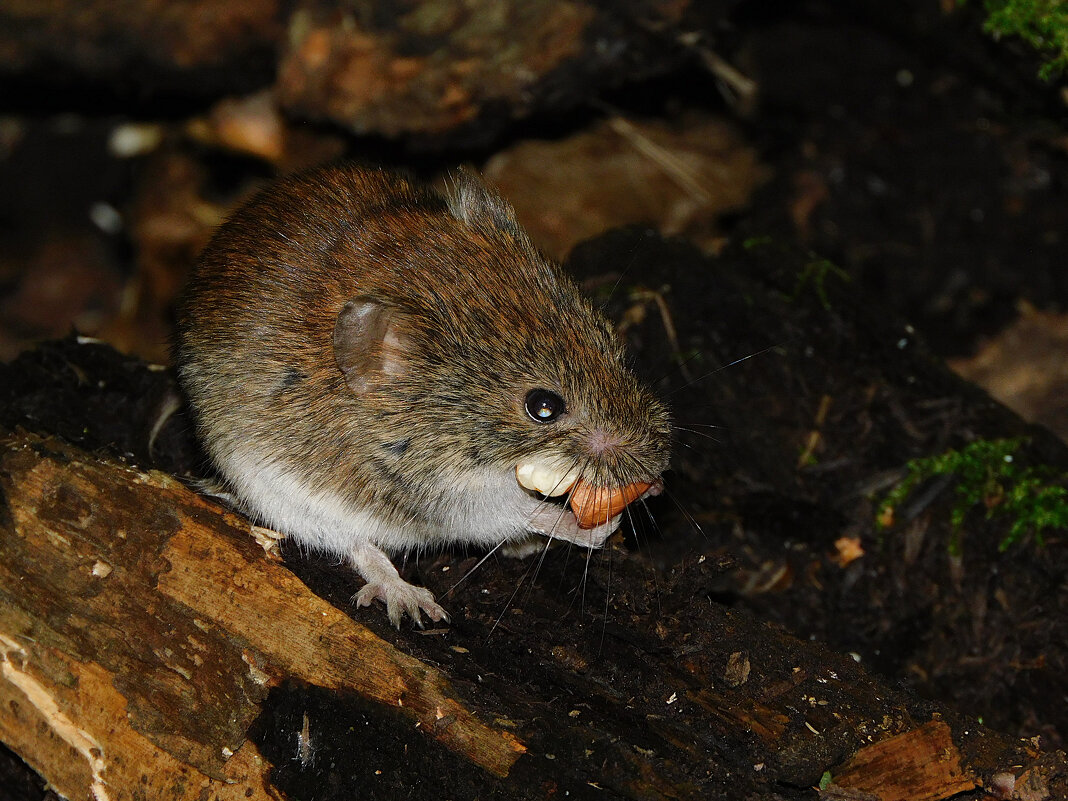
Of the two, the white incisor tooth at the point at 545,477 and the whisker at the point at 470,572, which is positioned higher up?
the white incisor tooth at the point at 545,477

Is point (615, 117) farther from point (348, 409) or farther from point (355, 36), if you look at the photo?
point (348, 409)

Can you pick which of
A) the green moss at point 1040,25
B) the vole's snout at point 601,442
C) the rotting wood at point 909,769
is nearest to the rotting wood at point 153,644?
the vole's snout at point 601,442

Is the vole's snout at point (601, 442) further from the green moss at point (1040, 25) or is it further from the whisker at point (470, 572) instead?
the green moss at point (1040, 25)

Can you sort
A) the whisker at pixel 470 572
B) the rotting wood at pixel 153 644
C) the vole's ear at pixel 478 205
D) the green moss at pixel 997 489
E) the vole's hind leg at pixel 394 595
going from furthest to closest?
the green moss at pixel 997 489, the vole's ear at pixel 478 205, the whisker at pixel 470 572, the vole's hind leg at pixel 394 595, the rotting wood at pixel 153 644

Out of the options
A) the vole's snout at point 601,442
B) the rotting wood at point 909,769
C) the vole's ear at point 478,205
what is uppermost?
the vole's ear at point 478,205

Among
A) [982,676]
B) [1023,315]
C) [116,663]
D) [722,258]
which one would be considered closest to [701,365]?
[722,258]

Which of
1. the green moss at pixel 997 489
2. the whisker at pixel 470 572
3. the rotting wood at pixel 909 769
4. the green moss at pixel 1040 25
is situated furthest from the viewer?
the green moss at pixel 1040 25

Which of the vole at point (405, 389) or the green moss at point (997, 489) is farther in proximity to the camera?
the green moss at point (997, 489)
